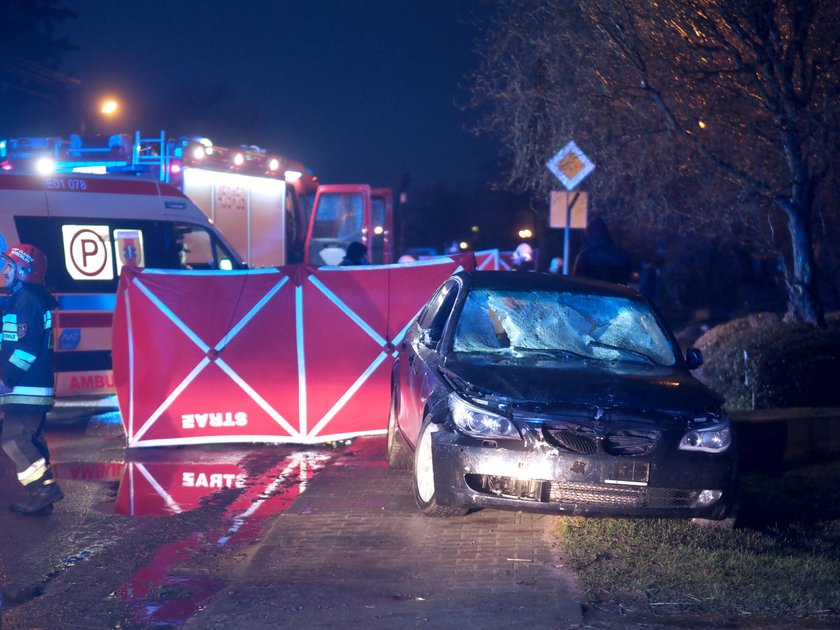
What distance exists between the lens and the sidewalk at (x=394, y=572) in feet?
16.6

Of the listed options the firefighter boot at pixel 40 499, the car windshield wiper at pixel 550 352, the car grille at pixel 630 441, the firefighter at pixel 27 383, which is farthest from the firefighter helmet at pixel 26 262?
the car grille at pixel 630 441

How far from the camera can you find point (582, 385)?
620 centimetres

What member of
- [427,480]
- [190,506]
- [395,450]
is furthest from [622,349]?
[190,506]

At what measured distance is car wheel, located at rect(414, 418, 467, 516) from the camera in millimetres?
6430

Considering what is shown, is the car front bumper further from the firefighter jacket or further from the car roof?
the firefighter jacket

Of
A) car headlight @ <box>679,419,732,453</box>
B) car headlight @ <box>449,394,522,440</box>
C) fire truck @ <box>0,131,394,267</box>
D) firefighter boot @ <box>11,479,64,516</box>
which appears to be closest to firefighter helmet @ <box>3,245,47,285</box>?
firefighter boot @ <box>11,479,64,516</box>

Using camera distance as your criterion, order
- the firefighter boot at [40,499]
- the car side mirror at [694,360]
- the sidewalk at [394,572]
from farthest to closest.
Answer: the firefighter boot at [40,499]
the car side mirror at [694,360]
the sidewalk at [394,572]

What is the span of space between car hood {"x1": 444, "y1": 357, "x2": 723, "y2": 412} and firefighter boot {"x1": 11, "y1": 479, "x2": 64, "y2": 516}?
2901 millimetres

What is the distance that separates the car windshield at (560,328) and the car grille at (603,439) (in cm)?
102

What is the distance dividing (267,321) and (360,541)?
372 cm

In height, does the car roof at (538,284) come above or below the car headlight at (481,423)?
above

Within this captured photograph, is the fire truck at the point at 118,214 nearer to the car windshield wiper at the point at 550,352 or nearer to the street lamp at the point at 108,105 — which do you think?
the street lamp at the point at 108,105

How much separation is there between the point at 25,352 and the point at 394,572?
3.12 metres

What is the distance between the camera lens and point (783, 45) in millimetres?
11242
